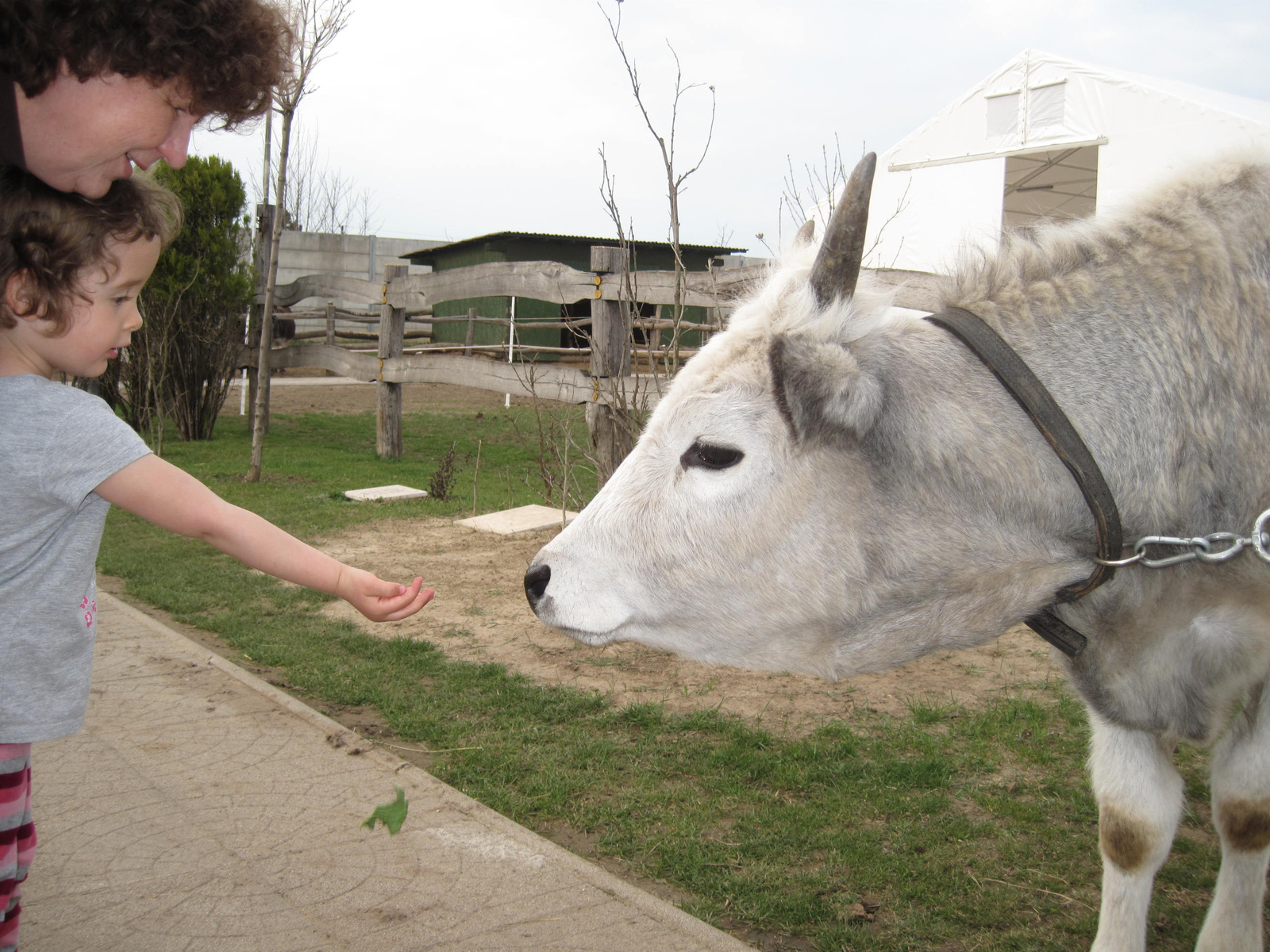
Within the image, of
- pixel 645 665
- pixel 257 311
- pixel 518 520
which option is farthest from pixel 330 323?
pixel 645 665

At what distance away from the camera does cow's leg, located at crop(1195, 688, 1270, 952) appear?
7.70 feet

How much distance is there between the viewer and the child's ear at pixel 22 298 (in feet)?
5.72

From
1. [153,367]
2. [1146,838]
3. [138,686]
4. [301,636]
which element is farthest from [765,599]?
[153,367]

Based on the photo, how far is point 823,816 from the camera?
327 cm

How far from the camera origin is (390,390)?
1185cm

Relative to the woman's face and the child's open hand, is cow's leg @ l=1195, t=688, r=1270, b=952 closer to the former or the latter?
the child's open hand

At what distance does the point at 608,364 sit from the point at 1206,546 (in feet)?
18.7

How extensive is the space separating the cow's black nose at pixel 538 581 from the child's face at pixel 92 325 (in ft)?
2.98

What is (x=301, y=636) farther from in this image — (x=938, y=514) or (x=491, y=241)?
(x=491, y=241)

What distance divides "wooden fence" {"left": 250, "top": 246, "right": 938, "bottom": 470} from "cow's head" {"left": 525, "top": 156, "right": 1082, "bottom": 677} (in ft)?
1.19

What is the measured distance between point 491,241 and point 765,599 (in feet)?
69.7

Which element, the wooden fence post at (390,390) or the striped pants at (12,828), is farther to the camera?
the wooden fence post at (390,390)

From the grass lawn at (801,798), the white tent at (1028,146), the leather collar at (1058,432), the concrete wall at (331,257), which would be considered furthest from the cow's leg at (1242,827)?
the concrete wall at (331,257)

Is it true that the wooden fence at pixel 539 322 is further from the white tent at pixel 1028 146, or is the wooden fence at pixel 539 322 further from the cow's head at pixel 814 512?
the white tent at pixel 1028 146
